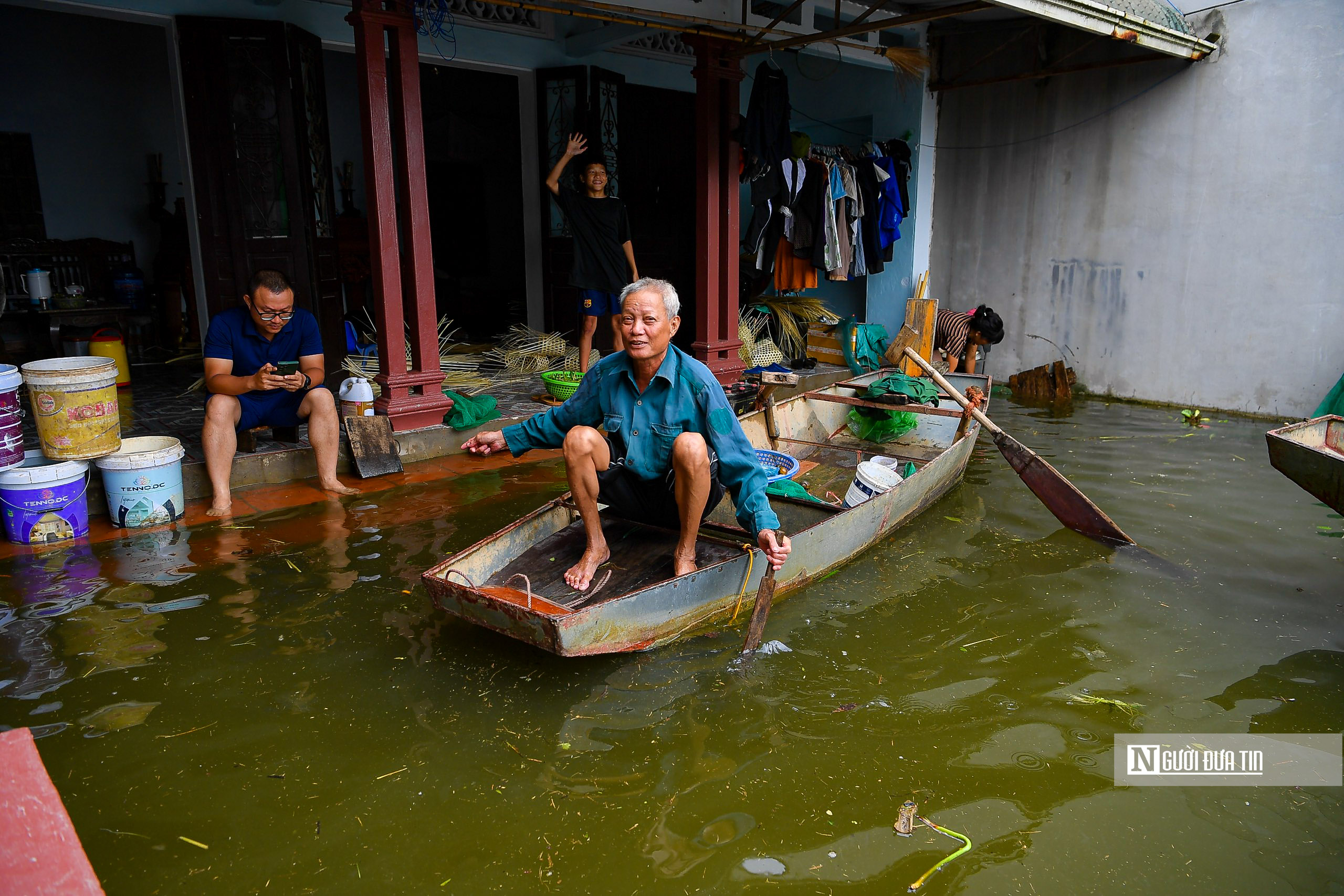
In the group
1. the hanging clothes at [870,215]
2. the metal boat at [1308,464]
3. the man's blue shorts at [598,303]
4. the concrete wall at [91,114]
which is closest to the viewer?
the metal boat at [1308,464]

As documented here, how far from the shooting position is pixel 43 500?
4598 mm

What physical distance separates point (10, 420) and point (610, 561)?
3.28 m

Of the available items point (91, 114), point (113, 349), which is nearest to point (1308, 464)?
point (113, 349)

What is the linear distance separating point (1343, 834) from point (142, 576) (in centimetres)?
504

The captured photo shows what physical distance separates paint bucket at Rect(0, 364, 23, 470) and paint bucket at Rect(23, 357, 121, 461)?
0.07 metres

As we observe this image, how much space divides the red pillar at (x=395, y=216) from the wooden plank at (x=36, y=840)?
4.81m

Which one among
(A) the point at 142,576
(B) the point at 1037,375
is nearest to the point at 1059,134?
(B) the point at 1037,375

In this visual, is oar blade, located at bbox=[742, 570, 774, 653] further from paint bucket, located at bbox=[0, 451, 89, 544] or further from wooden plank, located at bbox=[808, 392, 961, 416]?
paint bucket, located at bbox=[0, 451, 89, 544]

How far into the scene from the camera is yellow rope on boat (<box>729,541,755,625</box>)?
3748 millimetres

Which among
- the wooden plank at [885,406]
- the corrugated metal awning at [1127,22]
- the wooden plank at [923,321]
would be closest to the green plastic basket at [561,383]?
the wooden plank at [885,406]

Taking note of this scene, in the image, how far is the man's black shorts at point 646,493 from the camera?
3.96 metres

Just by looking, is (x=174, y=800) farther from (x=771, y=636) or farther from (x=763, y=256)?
(x=763, y=256)

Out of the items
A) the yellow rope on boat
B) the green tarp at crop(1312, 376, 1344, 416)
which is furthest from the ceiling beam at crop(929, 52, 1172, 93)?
the yellow rope on boat

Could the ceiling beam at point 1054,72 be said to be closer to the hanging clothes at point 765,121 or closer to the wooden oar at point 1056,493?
the hanging clothes at point 765,121
